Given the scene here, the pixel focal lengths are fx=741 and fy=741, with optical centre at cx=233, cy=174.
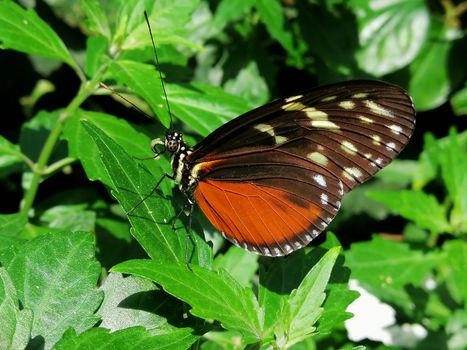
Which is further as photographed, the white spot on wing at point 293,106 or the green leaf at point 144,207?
the white spot on wing at point 293,106

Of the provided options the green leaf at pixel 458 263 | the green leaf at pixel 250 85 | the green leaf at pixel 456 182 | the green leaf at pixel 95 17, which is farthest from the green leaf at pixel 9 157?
the green leaf at pixel 456 182

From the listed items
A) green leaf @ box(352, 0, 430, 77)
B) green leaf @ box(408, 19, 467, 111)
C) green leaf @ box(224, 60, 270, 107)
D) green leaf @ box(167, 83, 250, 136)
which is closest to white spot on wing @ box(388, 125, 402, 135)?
green leaf @ box(167, 83, 250, 136)

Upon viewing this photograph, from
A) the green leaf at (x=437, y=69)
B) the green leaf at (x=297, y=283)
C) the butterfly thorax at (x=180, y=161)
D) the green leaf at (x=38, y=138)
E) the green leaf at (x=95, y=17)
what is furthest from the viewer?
the green leaf at (x=437, y=69)

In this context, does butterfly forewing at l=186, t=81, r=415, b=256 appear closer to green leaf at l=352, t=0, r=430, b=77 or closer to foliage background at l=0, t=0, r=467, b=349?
foliage background at l=0, t=0, r=467, b=349

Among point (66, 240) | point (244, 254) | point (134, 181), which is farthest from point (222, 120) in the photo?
point (66, 240)

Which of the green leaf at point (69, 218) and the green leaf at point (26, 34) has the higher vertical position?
the green leaf at point (26, 34)

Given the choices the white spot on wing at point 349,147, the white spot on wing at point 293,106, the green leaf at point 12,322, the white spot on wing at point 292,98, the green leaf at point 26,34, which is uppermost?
the green leaf at point 26,34

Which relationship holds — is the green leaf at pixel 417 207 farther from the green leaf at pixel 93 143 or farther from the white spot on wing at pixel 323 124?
the green leaf at pixel 93 143

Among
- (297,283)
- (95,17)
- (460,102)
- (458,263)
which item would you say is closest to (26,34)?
(95,17)
